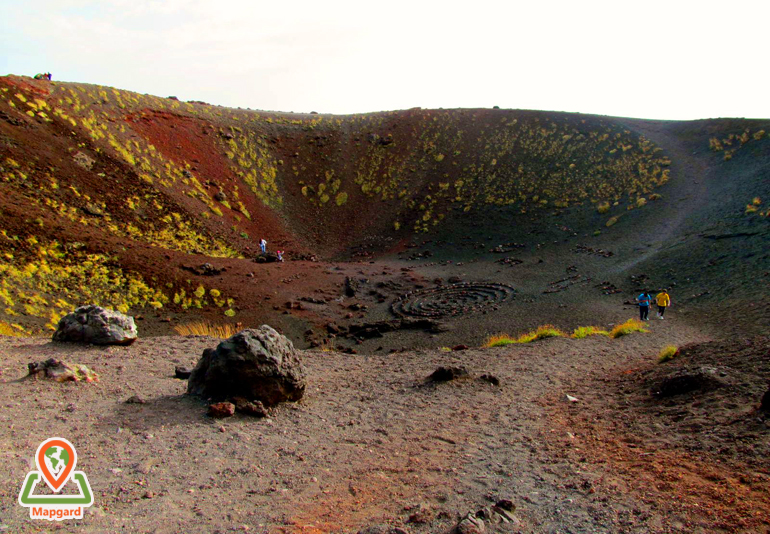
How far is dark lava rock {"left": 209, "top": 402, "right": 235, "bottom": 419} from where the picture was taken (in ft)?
24.8

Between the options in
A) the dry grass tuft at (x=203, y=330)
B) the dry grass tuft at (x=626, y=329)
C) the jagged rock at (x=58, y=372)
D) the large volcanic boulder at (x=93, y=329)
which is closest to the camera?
the jagged rock at (x=58, y=372)

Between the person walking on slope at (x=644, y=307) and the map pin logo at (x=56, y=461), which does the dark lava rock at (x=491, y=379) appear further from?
the person walking on slope at (x=644, y=307)

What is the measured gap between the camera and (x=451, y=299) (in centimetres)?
2545

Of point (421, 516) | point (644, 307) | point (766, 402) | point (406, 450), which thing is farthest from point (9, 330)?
point (644, 307)

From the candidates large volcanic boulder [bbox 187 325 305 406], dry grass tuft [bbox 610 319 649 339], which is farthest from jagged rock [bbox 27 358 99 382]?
dry grass tuft [bbox 610 319 649 339]

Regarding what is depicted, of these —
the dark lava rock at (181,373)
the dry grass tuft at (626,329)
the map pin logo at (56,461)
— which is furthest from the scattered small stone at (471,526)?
the dry grass tuft at (626,329)

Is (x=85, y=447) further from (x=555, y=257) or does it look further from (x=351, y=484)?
(x=555, y=257)

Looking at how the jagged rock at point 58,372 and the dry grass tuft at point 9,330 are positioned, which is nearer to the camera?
the jagged rock at point 58,372

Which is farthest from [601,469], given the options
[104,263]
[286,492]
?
[104,263]

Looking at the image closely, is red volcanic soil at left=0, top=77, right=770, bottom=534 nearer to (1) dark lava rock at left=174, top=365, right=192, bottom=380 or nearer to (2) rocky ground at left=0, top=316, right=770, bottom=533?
(2) rocky ground at left=0, top=316, right=770, bottom=533

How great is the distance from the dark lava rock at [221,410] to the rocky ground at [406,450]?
0.21 meters

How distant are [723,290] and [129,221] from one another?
3089 cm

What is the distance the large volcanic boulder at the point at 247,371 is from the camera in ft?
26.5

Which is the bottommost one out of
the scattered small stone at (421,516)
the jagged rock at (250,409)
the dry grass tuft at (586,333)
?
the dry grass tuft at (586,333)
